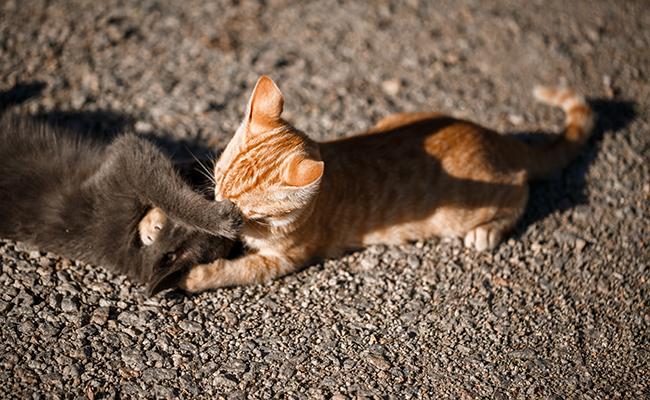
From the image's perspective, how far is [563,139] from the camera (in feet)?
15.9

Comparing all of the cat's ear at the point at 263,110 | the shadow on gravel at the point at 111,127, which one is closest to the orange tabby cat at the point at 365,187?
the cat's ear at the point at 263,110

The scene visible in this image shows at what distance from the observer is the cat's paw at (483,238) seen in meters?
4.27

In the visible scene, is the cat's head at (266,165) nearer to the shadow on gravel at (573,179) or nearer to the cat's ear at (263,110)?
the cat's ear at (263,110)

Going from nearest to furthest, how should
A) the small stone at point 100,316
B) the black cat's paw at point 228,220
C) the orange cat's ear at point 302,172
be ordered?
the orange cat's ear at point 302,172 < the black cat's paw at point 228,220 < the small stone at point 100,316

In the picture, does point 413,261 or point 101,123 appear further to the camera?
point 101,123

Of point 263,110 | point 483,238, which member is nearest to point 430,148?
point 483,238

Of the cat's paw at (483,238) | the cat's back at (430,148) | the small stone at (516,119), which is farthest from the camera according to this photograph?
the small stone at (516,119)

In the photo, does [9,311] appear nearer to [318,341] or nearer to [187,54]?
[318,341]

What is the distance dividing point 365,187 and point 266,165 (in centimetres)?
84

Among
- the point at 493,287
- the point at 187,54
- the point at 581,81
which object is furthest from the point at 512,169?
the point at 187,54

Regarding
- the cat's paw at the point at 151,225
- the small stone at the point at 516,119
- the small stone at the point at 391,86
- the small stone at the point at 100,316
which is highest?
the cat's paw at the point at 151,225

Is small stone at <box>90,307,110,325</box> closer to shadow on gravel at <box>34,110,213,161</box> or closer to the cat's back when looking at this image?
shadow on gravel at <box>34,110,213,161</box>

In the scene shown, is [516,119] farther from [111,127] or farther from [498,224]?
[111,127]

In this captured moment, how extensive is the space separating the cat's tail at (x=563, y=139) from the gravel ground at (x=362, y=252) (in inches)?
5.5
